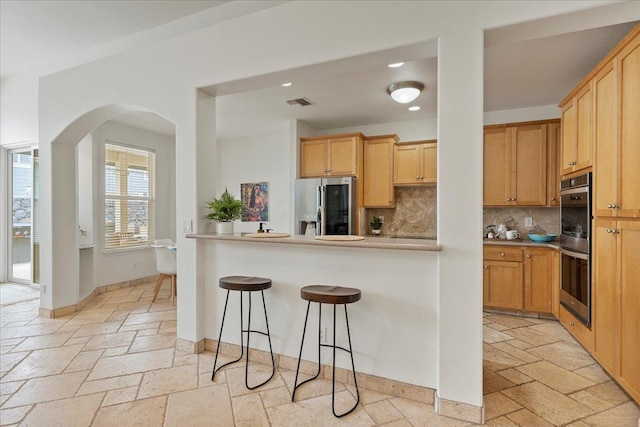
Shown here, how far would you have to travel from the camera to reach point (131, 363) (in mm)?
2750

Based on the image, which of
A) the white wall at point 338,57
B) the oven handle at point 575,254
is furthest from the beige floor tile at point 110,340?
the oven handle at point 575,254

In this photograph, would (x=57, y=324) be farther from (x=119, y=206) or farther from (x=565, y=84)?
(x=565, y=84)

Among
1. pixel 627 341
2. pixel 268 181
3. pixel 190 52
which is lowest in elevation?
pixel 627 341

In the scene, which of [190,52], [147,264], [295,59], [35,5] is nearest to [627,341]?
[295,59]

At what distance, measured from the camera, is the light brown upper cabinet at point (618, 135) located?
2.13 metres

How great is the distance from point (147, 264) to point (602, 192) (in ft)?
20.7

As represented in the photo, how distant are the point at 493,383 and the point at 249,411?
1.79 m

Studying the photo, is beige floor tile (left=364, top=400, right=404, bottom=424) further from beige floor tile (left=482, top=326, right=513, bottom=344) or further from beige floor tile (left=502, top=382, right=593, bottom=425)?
beige floor tile (left=482, top=326, right=513, bottom=344)

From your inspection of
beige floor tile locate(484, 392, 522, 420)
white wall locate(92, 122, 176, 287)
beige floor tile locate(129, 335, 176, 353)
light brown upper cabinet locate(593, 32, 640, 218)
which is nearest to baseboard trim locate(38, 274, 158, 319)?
white wall locate(92, 122, 176, 287)

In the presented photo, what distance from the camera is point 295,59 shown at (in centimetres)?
251

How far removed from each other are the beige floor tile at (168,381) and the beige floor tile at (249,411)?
415 mm

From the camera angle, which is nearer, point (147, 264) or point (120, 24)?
point (120, 24)

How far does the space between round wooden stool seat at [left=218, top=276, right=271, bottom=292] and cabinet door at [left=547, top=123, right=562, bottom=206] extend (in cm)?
376

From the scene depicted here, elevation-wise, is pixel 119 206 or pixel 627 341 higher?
→ pixel 119 206
